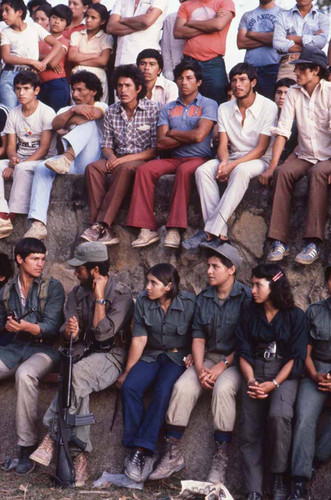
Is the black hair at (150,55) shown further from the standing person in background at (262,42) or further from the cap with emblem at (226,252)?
the cap with emblem at (226,252)

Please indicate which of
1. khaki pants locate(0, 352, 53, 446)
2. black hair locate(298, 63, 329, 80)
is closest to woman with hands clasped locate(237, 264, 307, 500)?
khaki pants locate(0, 352, 53, 446)

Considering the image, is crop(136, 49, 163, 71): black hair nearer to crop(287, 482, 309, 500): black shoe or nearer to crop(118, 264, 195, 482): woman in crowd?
Answer: crop(118, 264, 195, 482): woman in crowd

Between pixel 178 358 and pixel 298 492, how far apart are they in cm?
144

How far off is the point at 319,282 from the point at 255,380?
152cm

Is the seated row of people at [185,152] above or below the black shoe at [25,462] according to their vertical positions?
above

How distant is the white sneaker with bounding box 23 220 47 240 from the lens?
801cm

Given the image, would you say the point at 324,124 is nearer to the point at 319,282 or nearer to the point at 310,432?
the point at 319,282

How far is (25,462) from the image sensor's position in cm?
653

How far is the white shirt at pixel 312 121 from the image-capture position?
23.7 ft

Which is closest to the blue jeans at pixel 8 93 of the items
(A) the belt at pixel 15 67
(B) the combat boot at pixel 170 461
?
(A) the belt at pixel 15 67

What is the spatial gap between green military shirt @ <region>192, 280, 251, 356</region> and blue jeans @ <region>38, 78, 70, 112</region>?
4163mm

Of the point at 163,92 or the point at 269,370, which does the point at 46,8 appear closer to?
→ the point at 163,92

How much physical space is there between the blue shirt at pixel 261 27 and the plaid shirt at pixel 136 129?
146 cm

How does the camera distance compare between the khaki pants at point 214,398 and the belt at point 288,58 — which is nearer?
the khaki pants at point 214,398
